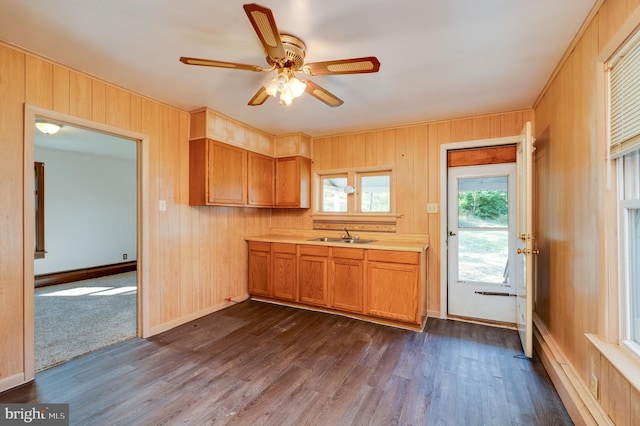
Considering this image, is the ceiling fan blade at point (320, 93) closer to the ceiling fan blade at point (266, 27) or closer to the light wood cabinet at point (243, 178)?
the ceiling fan blade at point (266, 27)

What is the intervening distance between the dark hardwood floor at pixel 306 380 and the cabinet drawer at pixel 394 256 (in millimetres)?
744

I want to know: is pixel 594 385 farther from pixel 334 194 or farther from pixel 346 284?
pixel 334 194

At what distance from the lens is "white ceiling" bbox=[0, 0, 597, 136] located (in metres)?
1.55

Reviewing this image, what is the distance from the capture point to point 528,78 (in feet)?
7.55

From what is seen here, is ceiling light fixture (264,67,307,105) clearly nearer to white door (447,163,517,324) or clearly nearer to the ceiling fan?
the ceiling fan

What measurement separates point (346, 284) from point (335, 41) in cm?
244

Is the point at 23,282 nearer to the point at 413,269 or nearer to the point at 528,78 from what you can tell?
the point at 413,269

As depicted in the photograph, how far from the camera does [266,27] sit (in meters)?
1.32

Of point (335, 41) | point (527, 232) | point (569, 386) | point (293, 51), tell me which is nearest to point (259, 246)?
point (293, 51)

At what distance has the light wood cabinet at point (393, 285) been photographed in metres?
2.86

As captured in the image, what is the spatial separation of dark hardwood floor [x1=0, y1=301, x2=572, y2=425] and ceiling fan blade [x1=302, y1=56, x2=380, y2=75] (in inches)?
82.4

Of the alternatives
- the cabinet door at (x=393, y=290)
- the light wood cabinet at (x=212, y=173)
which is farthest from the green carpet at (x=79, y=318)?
the cabinet door at (x=393, y=290)

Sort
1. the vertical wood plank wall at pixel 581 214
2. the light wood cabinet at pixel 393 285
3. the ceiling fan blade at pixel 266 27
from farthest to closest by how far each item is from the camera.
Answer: the light wood cabinet at pixel 393 285
the vertical wood plank wall at pixel 581 214
the ceiling fan blade at pixel 266 27

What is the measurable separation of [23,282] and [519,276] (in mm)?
4104
